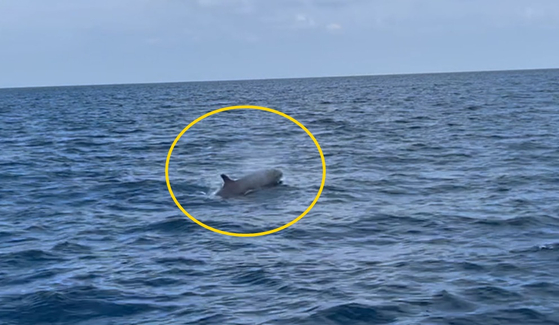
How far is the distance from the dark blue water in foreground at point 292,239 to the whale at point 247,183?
0.65 m

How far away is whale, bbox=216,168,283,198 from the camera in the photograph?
74.7ft

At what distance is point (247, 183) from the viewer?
23.1 m

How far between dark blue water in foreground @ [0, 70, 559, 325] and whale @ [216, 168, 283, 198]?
0.65 metres

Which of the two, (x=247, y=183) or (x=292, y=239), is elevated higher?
(x=247, y=183)

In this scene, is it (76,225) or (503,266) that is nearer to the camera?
(503,266)

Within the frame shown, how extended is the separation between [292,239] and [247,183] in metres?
6.26

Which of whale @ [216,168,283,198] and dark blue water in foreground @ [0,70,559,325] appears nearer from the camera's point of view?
dark blue water in foreground @ [0,70,559,325]

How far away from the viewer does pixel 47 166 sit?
31531 millimetres

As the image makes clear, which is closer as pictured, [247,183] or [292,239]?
[292,239]

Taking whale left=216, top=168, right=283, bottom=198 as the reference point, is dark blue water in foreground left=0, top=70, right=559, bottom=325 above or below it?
below

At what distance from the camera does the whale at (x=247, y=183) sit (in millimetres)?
22766

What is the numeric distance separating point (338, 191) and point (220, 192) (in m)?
4.16

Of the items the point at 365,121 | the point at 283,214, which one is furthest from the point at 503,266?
the point at 365,121

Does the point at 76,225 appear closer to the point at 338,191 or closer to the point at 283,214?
the point at 283,214
